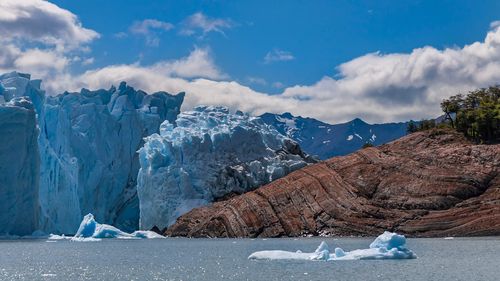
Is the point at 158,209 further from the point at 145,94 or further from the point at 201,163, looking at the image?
the point at 145,94

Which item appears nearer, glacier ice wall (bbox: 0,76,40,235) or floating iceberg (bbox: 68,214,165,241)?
glacier ice wall (bbox: 0,76,40,235)

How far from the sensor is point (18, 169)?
9644 centimetres

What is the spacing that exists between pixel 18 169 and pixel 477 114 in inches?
2511

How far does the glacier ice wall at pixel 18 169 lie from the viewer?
313 feet

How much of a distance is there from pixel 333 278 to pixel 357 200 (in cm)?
5832

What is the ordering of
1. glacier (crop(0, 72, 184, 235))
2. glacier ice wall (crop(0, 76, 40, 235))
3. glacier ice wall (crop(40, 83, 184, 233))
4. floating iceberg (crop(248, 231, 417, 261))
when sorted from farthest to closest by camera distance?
glacier ice wall (crop(40, 83, 184, 233)) → glacier (crop(0, 72, 184, 235)) → glacier ice wall (crop(0, 76, 40, 235)) → floating iceberg (crop(248, 231, 417, 261))

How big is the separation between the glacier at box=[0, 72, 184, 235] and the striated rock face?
70.0ft

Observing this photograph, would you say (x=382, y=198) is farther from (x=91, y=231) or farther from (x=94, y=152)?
(x=94, y=152)

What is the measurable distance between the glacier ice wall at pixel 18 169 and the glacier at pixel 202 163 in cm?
2173

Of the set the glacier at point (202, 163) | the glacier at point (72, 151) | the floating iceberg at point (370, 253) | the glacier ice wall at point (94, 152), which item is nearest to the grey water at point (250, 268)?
the floating iceberg at point (370, 253)

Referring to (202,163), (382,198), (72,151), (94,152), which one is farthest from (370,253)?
(94,152)

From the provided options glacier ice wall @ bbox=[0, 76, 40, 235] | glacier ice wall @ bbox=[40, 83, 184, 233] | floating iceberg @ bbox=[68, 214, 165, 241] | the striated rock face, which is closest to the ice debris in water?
floating iceberg @ bbox=[68, 214, 165, 241]

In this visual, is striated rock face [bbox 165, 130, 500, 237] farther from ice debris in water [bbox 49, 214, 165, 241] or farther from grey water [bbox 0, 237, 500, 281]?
grey water [bbox 0, 237, 500, 281]

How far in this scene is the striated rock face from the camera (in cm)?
8988
